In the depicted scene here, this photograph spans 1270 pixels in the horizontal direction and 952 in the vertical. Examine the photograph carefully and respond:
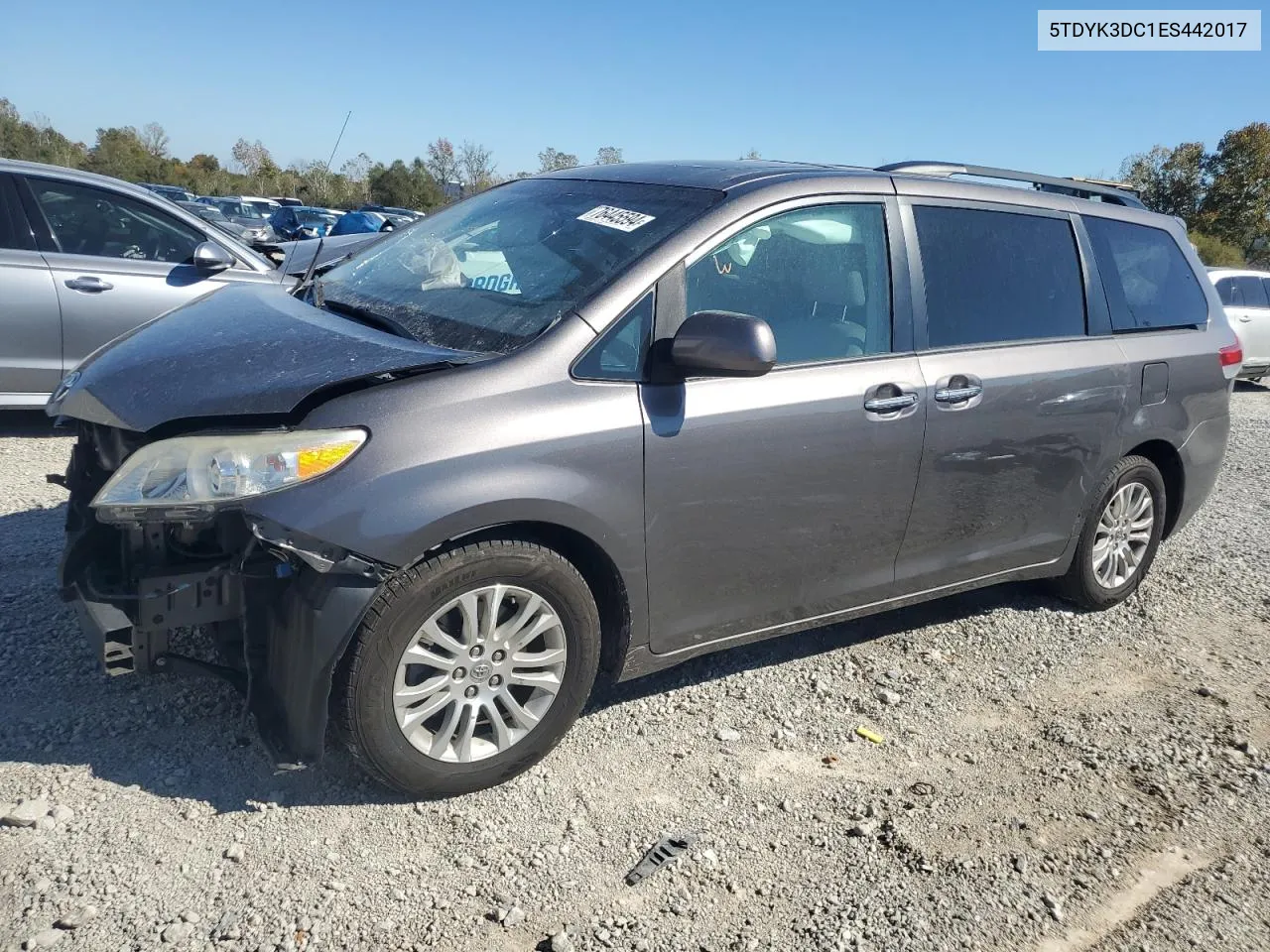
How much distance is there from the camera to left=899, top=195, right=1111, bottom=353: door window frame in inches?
150

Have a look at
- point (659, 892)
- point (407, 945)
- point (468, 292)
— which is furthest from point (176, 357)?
point (659, 892)

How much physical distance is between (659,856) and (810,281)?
195cm

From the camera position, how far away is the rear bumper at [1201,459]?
16.3 ft

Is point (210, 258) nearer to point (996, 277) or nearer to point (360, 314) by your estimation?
point (360, 314)

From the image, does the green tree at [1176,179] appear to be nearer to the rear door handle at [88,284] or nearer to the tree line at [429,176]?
the tree line at [429,176]

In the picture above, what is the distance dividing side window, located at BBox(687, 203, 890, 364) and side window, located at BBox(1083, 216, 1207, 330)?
57.0 inches

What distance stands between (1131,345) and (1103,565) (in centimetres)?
103

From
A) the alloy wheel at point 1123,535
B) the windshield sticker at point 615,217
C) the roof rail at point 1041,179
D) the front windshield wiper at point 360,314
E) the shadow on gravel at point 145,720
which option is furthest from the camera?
the alloy wheel at point 1123,535

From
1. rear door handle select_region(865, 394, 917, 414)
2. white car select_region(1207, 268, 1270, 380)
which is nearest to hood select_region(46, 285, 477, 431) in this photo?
rear door handle select_region(865, 394, 917, 414)

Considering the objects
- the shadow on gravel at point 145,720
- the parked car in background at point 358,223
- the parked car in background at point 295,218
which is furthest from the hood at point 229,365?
the parked car in background at point 295,218

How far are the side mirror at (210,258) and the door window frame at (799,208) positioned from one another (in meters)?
3.76

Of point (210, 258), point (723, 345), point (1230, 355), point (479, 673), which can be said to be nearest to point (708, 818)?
point (479, 673)

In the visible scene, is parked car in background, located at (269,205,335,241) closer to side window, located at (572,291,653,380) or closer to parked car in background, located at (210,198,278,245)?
parked car in background, located at (210,198,278,245)

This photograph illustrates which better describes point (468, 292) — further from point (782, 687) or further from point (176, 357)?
point (782, 687)
